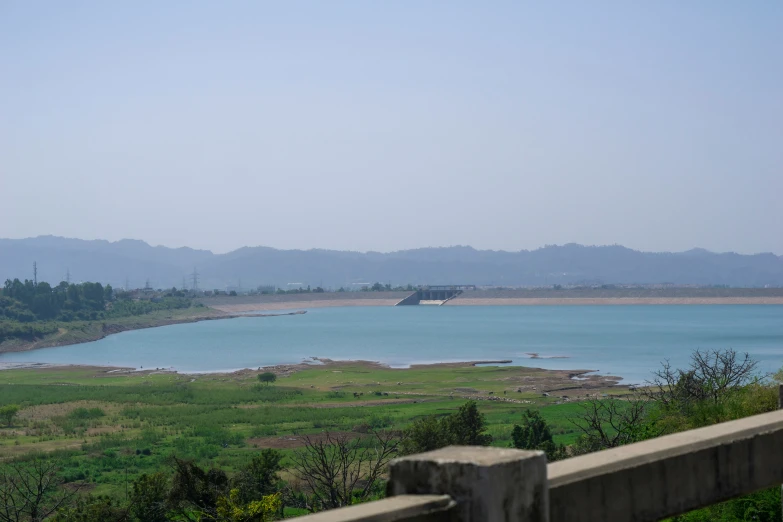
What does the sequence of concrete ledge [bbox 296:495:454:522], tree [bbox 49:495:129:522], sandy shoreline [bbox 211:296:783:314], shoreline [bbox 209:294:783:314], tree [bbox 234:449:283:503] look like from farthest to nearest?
shoreline [bbox 209:294:783:314], sandy shoreline [bbox 211:296:783:314], tree [bbox 234:449:283:503], tree [bbox 49:495:129:522], concrete ledge [bbox 296:495:454:522]

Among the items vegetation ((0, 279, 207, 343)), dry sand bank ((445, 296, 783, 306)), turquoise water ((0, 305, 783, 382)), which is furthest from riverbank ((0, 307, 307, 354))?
dry sand bank ((445, 296, 783, 306))

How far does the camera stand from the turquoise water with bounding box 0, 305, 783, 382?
67875 millimetres

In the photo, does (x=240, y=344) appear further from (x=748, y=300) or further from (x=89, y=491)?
(x=748, y=300)

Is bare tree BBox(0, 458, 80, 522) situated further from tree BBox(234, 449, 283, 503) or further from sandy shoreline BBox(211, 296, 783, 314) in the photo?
sandy shoreline BBox(211, 296, 783, 314)

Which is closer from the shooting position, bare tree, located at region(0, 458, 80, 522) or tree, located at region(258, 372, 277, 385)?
bare tree, located at region(0, 458, 80, 522)

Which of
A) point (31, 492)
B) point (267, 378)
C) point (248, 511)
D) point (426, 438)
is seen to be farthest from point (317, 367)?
point (248, 511)

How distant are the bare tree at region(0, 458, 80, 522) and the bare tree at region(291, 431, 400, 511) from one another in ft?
17.0

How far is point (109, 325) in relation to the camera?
397 ft

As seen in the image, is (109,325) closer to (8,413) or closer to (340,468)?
(8,413)

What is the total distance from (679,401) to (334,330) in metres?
98.4

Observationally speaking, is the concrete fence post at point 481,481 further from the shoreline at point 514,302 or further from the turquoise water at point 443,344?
the shoreline at point 514,302

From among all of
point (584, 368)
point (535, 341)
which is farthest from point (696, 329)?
point (584, 368)

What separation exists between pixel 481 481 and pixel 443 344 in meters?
83.9

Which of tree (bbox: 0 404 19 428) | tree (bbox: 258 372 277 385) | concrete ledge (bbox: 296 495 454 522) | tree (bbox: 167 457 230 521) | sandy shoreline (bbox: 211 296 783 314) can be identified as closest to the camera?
concrete ledge (bbox: 296 495 454 522)
